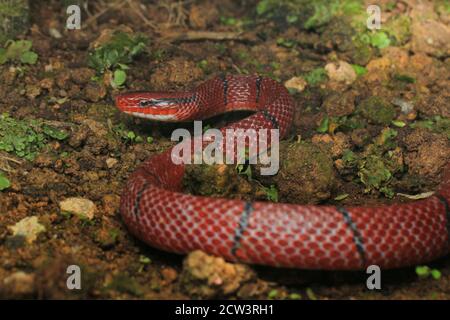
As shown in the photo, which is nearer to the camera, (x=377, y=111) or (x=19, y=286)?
(x=19, y=286)

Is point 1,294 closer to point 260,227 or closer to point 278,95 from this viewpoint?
point 260,227

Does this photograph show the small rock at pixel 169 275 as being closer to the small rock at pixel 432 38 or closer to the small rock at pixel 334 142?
the small rock at pixel 334 142

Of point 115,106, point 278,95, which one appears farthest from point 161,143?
point 278,95

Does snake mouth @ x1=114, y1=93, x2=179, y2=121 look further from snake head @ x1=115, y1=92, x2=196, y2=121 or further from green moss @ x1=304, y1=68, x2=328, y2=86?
green moss @ x1=304, y1=68, x2=328, y2=86

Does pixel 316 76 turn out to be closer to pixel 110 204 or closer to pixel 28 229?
pixel 110 204

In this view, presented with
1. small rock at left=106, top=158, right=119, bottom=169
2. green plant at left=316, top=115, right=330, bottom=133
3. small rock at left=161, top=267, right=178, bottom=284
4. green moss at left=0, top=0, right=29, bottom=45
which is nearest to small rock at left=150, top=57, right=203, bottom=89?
small rock at left=106, top=158, right=119, bottom=169

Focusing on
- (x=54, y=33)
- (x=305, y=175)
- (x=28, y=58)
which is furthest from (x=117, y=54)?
(x=305, y=175)
